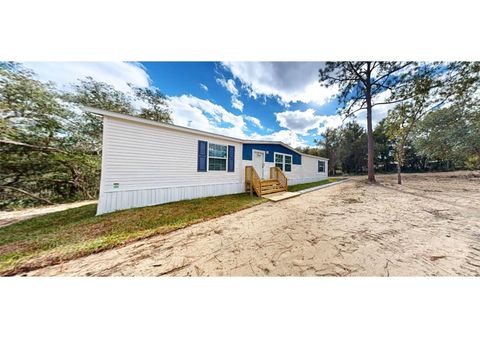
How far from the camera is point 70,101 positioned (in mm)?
7180

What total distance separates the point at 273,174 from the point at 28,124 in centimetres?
1048

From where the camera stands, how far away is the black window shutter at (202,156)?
6.11 metres

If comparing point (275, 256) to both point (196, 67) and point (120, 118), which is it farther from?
point (196, 67)

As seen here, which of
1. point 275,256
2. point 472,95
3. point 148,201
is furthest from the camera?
point 472,95

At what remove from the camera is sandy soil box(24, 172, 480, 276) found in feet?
6.52

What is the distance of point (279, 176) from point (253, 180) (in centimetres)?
189

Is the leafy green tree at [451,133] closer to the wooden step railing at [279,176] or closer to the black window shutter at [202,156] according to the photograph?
the wooden step railing at [279,176]

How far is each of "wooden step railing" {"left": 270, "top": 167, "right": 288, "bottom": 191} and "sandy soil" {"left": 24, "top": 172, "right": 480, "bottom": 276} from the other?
3954 mm

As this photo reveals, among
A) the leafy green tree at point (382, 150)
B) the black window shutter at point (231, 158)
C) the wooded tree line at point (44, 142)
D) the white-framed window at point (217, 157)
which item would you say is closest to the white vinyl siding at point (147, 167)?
the white-framed window at point (217, 157)

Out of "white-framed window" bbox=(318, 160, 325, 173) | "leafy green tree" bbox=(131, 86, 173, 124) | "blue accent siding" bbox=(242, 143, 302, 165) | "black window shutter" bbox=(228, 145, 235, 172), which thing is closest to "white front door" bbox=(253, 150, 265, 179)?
"blue accent siding" bbox=(242, 143, 302, 165)

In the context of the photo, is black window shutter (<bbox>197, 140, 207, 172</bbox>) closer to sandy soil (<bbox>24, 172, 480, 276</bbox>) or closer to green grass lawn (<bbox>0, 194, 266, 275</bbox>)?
green grass lawn (<bbox>0, 194, 266, 275</bbox>)

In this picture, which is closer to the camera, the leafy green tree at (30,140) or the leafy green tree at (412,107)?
the leafy green tree at (30,140)

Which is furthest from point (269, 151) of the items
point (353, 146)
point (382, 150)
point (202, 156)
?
point (382, 150)
